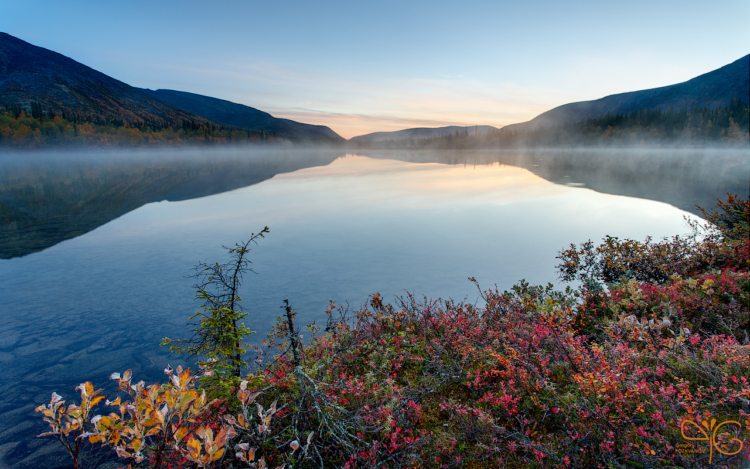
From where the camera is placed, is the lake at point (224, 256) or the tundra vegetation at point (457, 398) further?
the lake at point (224, 256)

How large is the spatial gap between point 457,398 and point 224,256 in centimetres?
1448

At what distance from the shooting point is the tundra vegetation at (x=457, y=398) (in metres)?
3.52

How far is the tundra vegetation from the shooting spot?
3.52 m

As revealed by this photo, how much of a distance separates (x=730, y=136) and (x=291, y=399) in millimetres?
197731

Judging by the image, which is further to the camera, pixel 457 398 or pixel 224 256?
pixel 224 256

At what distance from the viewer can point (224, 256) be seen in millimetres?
16891

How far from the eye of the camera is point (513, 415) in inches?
197

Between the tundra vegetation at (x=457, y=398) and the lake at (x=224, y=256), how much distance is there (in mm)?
2328

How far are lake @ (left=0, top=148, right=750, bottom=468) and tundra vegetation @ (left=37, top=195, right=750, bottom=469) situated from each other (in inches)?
91.7

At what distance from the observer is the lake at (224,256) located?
8.81 meters

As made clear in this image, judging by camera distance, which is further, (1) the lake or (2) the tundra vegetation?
(1) the lake

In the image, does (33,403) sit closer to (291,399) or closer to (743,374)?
(291,399)

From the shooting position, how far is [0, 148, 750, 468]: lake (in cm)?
881

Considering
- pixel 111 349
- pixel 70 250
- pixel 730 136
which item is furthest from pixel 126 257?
pixel 730 136
